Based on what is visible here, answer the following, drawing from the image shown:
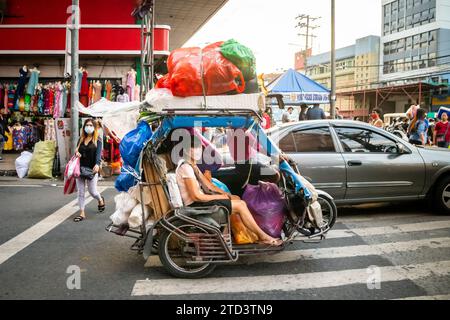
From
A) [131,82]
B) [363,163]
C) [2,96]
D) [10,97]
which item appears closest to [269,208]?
[363,163]

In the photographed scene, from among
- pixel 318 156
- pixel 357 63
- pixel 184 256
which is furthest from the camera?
pixel 357 63

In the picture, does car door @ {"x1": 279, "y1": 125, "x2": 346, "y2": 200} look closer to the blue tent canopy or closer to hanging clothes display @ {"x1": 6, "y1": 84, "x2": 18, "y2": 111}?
the blue tent canopy

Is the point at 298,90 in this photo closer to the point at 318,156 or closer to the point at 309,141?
the point at 309,141

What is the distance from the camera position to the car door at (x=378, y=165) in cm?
659

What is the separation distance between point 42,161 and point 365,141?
8586mm

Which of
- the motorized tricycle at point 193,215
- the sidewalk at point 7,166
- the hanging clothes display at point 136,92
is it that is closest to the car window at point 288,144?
the motorized tricycle at point 193,215

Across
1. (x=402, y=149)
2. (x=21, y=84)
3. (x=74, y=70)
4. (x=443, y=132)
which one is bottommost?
(x=402, y=149)

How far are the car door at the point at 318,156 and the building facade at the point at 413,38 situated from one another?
4779 cm

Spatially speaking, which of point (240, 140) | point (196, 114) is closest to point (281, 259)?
point (240, 140)

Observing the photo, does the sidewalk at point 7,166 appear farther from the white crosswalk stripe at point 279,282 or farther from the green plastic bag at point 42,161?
the white crosswalk stripe at point 279,282

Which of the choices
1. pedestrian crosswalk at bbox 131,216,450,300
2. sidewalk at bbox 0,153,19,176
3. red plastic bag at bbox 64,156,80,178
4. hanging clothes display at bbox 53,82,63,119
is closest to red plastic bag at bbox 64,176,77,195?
red plastic bag at bbox 64,156,80,178

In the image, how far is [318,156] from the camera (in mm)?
6527
